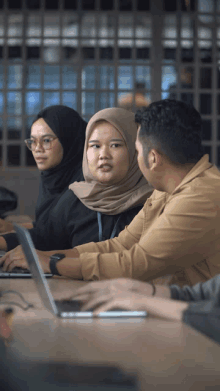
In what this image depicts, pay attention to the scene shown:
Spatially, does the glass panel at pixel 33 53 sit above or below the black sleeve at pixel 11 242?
above

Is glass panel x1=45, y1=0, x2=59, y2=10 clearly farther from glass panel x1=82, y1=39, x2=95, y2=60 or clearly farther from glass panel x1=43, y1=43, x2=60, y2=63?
glass panel x1=82, y1=39, x2=95, y2=60

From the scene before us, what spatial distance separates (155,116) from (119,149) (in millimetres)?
443

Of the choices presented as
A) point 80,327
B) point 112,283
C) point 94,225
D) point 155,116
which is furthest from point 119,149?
point 80,327

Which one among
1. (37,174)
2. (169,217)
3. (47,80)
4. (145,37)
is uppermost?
(145,37)

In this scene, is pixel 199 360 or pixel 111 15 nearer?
pixel 199 360

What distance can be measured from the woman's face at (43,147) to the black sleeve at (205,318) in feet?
4.88

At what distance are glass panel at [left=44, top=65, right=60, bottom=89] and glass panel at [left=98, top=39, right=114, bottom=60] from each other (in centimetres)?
56

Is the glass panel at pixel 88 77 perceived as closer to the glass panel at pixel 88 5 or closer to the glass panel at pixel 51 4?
the glass panel at pixel 88 5

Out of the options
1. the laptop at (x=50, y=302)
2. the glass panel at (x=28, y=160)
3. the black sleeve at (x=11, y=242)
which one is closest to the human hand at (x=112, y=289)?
the laptop at (x=50, y=302)

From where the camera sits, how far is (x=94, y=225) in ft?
5.80

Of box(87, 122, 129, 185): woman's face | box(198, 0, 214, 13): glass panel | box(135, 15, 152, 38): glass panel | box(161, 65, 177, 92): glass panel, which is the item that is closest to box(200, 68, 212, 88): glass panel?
box(161, 65, 177, 92): glass panel

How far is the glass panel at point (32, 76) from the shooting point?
587 cm

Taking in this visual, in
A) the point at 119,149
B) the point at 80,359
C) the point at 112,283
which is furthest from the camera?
the point at 119,149

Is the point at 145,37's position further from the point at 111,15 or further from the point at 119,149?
the point at 119,149
